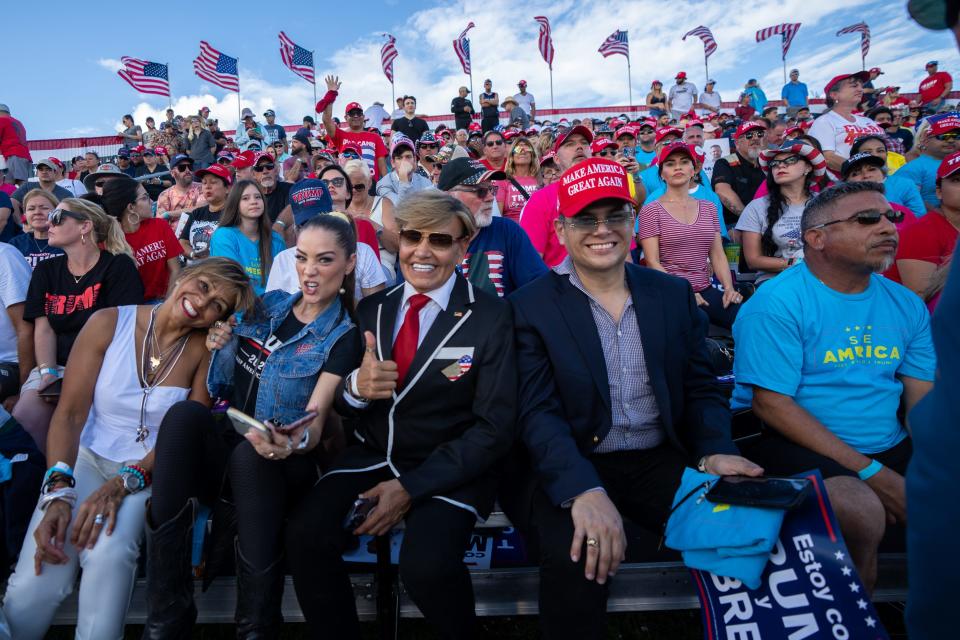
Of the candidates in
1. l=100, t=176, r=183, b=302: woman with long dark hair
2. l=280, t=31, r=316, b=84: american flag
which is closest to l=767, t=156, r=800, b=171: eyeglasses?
l=100, t=176, r=183, b=302: woman with long dark hair

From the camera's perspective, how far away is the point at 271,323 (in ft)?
9.40

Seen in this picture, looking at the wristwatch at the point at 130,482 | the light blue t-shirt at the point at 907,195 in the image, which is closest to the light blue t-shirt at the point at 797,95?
the light blue t-shirt at the point at 907,195

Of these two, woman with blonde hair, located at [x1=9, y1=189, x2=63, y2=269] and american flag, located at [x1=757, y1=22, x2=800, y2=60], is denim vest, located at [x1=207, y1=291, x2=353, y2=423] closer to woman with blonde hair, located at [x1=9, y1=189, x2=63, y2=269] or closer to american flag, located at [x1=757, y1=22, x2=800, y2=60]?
woman with blonde hair, located at [x1=9, y1=189, x2=63, y2=269]

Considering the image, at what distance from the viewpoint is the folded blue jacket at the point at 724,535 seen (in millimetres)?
1847

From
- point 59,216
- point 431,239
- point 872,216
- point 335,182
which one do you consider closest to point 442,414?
point 431,239

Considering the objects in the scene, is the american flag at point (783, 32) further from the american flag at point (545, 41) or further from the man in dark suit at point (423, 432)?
the man in dark suit at point (423, 432)

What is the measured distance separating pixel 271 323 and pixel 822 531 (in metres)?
2.60

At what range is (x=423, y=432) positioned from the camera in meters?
2.46

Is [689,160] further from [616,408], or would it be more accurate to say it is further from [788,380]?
[616,408]

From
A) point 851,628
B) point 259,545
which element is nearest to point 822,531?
point 851,628

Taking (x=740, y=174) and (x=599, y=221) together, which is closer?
(x=599, y=221)

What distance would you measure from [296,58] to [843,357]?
2071 cm

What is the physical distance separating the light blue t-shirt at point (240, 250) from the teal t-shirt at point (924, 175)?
656 centimetres

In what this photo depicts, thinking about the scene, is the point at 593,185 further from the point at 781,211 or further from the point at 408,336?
the point at 781,211
